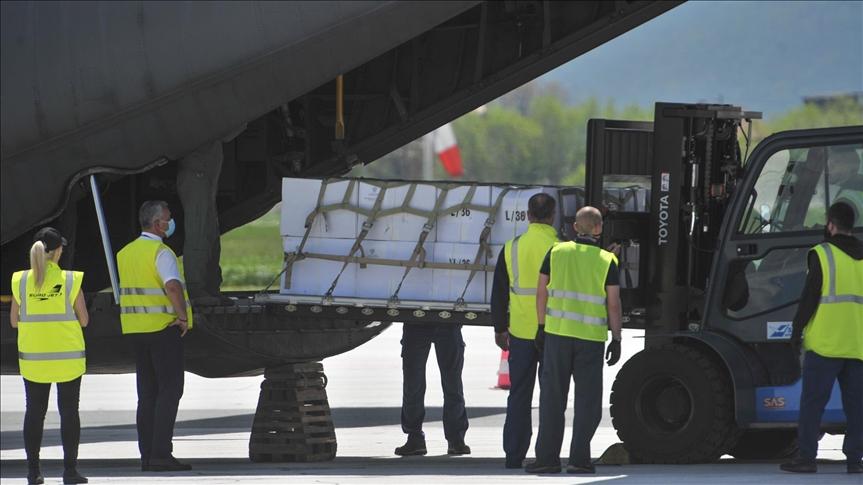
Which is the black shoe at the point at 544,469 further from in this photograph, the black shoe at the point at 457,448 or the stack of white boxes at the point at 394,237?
the black shoe at the point at 457,448

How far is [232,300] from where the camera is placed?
11.9m

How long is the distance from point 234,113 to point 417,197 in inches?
68.6

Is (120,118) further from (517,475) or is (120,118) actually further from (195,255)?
(517,475)

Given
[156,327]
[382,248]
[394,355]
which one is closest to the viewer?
[156,327]

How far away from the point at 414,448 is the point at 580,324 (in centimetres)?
311

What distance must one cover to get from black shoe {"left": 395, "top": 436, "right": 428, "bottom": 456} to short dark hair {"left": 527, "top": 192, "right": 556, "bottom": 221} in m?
2.88

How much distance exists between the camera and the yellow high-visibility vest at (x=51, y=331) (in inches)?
388

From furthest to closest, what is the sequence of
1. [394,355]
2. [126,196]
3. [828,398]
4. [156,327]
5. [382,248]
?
[394,355], [126,196], [382,248], [156,327], [828,398]

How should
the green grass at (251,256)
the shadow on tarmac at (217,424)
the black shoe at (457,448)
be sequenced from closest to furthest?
the black shoe at (457,448) → the shadow on tarmac at (217,424) → the green grass at (251,256)

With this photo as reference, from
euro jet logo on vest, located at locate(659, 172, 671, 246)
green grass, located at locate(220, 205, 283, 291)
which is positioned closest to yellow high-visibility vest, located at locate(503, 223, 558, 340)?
euro jet logo on vest, located at locate(659, 172, 671, 246)

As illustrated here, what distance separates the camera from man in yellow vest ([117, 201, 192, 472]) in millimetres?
10594

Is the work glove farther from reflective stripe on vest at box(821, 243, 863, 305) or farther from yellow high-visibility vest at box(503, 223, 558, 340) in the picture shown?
reflective stripe on vest at box(821, 243, 863, 305)

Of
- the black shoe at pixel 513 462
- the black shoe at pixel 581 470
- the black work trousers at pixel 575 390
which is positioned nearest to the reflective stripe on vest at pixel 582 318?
the black work trousers at pixel 575 390

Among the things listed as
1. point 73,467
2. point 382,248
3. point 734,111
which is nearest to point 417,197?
point 382,248
